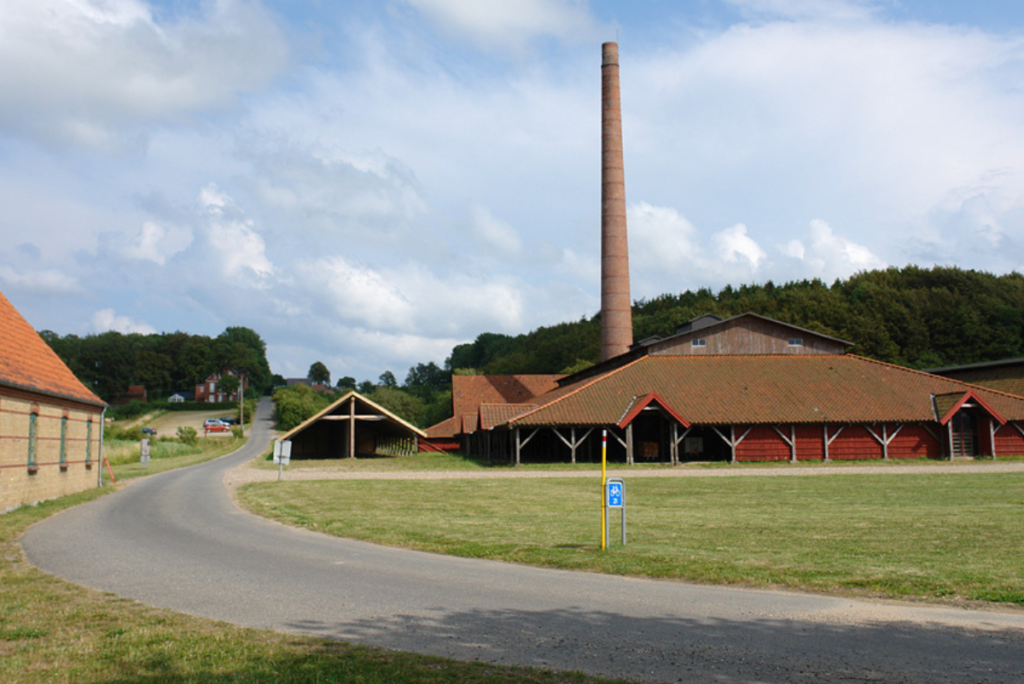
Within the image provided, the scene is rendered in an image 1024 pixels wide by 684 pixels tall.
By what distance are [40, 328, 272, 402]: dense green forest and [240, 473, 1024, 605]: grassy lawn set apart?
119 meters

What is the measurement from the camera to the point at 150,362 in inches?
5394

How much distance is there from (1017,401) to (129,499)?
43.1m

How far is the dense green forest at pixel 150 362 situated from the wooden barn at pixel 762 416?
347ft

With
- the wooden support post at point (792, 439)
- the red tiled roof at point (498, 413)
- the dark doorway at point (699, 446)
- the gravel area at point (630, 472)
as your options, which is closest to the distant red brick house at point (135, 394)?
the gravel area at point (630, 472)

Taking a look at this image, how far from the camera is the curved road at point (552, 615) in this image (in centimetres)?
618

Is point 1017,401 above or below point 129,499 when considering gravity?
above

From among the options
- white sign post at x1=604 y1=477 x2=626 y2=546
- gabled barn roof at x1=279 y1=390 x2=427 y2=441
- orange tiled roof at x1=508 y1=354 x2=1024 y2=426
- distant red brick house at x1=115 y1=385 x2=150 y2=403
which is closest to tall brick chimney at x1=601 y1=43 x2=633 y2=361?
orange tiled roof at x1=508 y1=354 x2=1024 y2=426

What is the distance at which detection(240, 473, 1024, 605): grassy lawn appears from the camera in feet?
33.3

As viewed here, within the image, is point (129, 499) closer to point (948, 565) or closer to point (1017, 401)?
point (948, 565)

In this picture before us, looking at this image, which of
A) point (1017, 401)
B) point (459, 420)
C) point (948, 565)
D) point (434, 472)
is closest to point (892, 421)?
point (1017, 401)

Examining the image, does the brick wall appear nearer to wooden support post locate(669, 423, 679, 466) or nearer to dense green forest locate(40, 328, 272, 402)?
wooden support post locate(669, 423, 679, 466)

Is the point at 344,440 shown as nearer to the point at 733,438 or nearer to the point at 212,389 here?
the point at 733,438

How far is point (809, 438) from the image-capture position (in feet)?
132

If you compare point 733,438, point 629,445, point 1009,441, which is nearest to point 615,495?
point 629,445
